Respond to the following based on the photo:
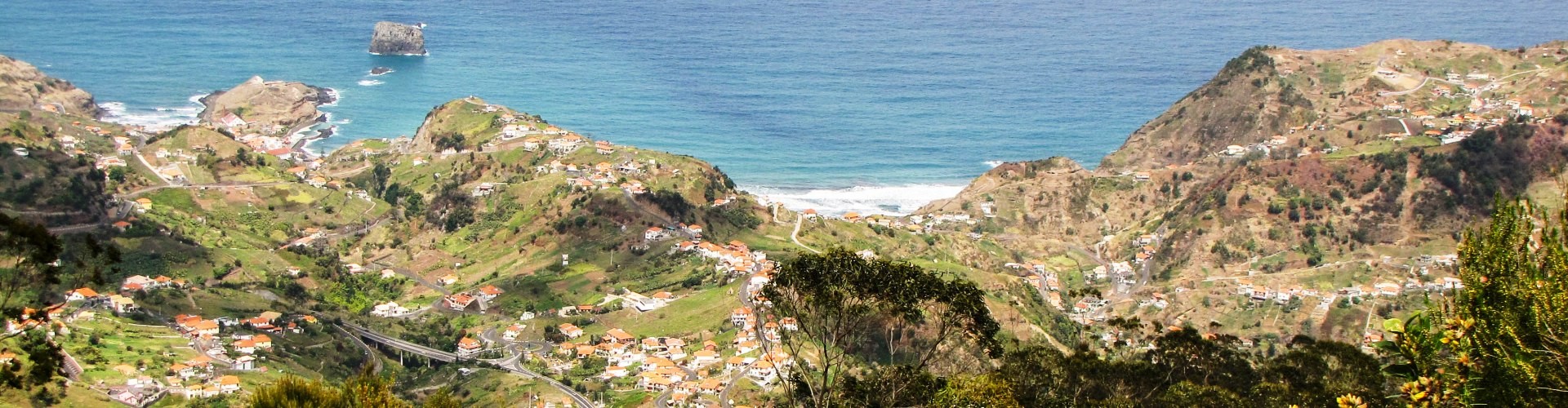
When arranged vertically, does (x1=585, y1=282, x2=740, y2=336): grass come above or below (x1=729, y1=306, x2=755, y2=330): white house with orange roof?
below

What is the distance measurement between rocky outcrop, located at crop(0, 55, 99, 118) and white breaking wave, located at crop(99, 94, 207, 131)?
8.53ft

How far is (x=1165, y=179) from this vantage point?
4609 inches

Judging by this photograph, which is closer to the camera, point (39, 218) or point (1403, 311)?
point (1403, 311)

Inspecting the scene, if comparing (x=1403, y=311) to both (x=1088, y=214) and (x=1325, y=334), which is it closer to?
(x=1325, y=334)

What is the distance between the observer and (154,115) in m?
152

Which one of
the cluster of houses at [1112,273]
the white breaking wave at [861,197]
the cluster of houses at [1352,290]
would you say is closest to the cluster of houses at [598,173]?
the white breaking wave at [861,197]

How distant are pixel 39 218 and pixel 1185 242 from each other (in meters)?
81.5

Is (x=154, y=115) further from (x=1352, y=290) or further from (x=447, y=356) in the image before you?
(x=1352, y=290)

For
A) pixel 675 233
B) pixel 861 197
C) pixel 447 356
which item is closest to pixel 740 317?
pixel 447 356

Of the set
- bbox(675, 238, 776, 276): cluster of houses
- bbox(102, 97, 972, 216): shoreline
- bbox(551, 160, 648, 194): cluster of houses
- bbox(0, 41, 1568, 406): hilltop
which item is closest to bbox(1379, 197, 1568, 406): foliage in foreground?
bbox(0, 41, 1568, 406): hilltop

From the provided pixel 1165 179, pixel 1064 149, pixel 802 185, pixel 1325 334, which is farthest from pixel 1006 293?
pixel 1064 149

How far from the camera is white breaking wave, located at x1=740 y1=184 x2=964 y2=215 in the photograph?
397ft

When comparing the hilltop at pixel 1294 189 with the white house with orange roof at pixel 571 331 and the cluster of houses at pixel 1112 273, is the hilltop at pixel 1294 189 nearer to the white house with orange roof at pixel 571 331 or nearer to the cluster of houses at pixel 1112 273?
the cluster of houses at pixel 1112 273

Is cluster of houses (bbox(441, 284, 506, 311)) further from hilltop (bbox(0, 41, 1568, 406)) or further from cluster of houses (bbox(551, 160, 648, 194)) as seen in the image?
cluster of houses (bbox(551, 160, 648, 194))
